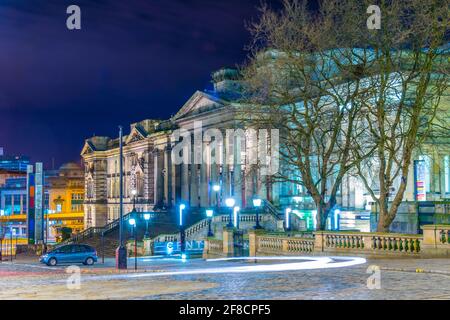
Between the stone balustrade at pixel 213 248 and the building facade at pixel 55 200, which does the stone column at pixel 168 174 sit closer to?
the building facade at pixel 55 200

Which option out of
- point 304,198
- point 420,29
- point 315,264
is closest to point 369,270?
point 315,264

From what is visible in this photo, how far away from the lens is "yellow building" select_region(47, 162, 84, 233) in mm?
145125

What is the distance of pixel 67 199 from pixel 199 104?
82522mm

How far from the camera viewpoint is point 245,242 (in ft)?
148

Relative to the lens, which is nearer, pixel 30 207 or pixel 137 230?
pixel 137 230

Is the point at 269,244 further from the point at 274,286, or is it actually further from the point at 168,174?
the point at 168,174

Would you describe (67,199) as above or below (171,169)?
below

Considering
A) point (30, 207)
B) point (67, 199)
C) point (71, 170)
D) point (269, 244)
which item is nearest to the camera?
point (269, 244)

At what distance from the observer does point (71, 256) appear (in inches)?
1801

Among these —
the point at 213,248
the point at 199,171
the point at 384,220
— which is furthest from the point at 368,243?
the point at 199,171

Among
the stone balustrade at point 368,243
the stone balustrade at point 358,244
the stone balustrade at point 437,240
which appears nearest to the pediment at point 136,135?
the stone balustrade at point 358,244

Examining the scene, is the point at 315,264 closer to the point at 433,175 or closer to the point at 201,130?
the point at 433,175
